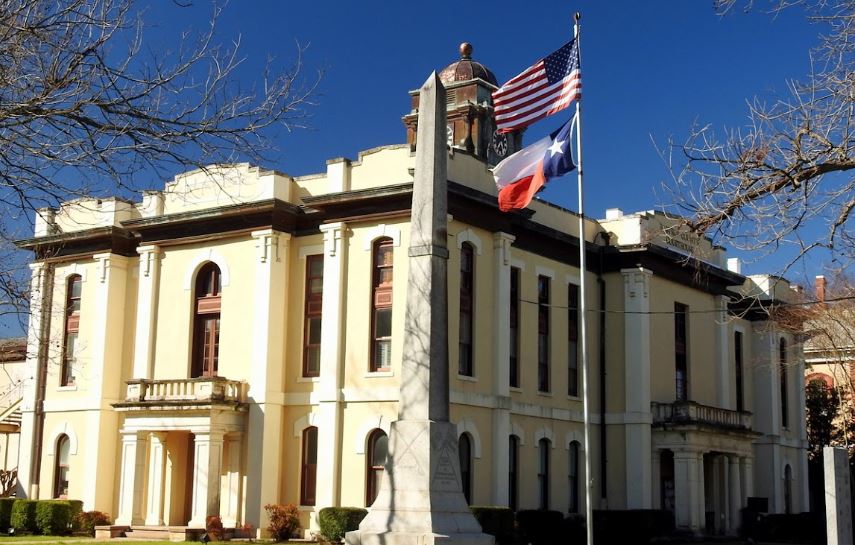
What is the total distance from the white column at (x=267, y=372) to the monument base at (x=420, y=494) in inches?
656

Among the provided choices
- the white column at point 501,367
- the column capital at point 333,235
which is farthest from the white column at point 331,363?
the white column at point 501,367

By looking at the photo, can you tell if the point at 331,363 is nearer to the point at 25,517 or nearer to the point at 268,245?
the point at 268,245

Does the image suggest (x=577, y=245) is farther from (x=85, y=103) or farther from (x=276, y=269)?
(x=85, y=103)

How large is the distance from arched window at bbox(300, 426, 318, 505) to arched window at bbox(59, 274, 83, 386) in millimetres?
10048

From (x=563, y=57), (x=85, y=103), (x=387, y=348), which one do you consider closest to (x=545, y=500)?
(x=387, y=348)

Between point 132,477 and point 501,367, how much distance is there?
1213cm

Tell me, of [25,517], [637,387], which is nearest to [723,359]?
[637,387]

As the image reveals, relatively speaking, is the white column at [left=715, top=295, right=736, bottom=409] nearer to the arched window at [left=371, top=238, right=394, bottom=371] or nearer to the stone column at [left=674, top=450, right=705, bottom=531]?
the stone column at [left=674, top=450, right=705, bottom=531]

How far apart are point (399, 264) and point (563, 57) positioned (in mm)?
10651

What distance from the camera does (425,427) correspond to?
63.2 feet

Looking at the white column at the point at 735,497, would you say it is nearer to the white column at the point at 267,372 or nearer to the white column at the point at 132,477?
the white column at the point at 267,372

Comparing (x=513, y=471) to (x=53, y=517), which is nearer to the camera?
(x=53, y=517)

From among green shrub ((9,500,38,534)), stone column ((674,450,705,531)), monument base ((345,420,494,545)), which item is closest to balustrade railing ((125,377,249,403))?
green shrub ((9,500,38,534))

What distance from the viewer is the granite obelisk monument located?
1909 centimetres
